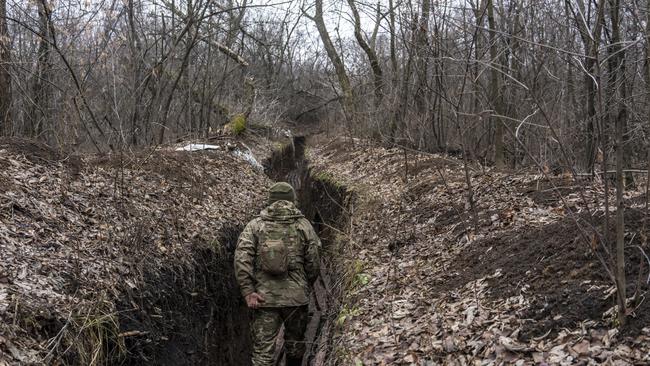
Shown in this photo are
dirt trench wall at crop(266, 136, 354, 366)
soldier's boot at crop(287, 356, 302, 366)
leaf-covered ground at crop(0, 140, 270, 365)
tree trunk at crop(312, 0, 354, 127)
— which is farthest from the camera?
tree trunk at crop(312, 0, 354, 127)

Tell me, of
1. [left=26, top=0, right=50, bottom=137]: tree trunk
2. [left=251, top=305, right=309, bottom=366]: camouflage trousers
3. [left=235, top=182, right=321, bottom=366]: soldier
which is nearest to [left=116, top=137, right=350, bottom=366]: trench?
[left=251, top=305, right=309, bottom=366]: camouflage trousers

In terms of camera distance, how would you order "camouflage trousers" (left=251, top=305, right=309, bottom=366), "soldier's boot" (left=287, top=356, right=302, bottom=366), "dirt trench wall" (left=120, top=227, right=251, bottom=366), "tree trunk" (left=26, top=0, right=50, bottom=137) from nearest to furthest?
1. "dirt trench wall" (left=120, top=227, right=251, bottom=366)
2. "camouflage trousers" (left=251, top=305, right=309, bottom=366)
3. "soldier's boot" (left=287, top=356, right=302, bottom=366)
4. "tree trunk" (left=26, top=0, right=50, bottom=137)

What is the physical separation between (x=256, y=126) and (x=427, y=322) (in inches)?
670

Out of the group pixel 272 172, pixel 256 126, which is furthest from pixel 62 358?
pixel 256 126

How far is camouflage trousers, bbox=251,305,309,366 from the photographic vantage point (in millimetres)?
6211

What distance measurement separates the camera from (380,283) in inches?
249

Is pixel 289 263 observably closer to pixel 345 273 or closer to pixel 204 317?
pixel 204 317

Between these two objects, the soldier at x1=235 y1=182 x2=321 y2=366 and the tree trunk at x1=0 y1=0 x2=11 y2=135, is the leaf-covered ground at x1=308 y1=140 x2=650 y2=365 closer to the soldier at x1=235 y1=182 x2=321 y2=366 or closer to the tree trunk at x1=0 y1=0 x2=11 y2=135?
the soldier at x1=235 y1=182 x2=321 y2=366

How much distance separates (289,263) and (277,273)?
0.78ft

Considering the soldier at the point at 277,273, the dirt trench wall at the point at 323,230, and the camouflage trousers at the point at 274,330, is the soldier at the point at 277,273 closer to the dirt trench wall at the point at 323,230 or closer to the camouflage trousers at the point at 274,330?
the camouflage trousers at the point at 274,330

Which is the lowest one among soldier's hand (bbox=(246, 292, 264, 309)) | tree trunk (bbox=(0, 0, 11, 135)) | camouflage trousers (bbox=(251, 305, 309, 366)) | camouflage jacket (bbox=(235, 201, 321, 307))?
camouflage trousers (bbox=(251, 305, 309, 366))

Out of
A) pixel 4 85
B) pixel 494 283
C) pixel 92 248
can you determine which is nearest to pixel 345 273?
pixel 494 283

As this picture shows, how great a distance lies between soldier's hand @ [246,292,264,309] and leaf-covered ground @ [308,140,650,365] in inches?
40.1

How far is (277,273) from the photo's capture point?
638 cm
